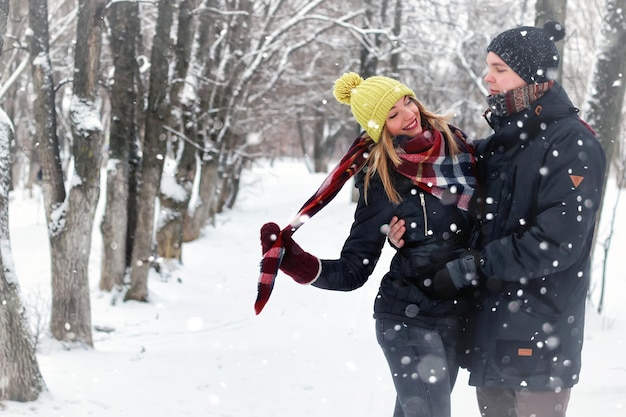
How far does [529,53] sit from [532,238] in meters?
0.78

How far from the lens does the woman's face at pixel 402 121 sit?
3109mm

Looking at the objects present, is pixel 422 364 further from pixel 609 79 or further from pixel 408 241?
pixel 609 79

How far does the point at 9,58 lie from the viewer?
1788cm

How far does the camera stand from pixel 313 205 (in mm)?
3092

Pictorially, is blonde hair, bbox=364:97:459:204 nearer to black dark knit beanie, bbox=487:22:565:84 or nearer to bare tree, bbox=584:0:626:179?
black dark knit beanie, bbox=487:22:565:84

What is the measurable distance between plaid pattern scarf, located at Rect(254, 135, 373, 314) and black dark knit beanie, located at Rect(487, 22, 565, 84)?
0.72 meters

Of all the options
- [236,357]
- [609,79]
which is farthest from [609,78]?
[236,357]

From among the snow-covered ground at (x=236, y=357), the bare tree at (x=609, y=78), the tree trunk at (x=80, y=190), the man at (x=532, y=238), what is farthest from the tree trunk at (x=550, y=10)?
the man at (x=532, y=238)

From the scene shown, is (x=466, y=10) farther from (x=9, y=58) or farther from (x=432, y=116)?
(x=432, y=116)

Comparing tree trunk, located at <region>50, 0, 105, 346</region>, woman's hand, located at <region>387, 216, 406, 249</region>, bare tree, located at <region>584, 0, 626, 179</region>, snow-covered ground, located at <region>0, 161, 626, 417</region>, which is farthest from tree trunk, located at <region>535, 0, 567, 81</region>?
woman's hand, located at <region>387, 216, 406, 249</region>

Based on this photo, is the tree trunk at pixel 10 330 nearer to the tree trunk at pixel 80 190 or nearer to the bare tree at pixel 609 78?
the tree trunk at pixel 80 190

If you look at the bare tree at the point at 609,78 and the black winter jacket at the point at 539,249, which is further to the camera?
the bare tree at the point at 609,78

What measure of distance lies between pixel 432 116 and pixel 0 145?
11.8 feet

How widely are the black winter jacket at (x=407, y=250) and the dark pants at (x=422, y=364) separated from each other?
0.06 meters
